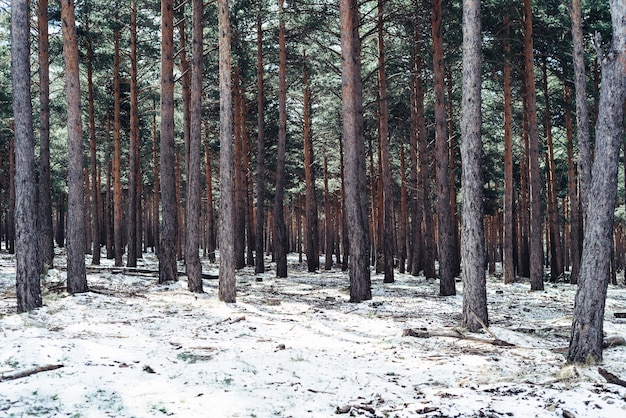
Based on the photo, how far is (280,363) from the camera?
667 centimetres

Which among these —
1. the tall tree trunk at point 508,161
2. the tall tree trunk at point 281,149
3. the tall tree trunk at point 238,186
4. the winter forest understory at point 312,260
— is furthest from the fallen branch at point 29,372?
the tall tree trunk at point 238,186

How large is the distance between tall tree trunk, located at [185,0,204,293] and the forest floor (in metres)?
1.34

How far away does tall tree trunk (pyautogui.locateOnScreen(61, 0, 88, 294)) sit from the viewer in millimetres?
11422

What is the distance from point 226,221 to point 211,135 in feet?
62.1

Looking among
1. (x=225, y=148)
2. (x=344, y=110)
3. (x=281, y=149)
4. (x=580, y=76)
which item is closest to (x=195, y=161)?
(x=225, y=148)

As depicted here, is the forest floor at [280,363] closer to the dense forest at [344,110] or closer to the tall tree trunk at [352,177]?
the tall tree trunk at [352,177]

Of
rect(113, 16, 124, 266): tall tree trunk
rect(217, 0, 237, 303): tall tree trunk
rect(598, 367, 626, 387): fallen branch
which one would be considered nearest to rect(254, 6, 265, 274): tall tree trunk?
rect(113, 16, 124, 266): tall tree trunk

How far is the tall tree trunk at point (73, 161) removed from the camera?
11.4 metres

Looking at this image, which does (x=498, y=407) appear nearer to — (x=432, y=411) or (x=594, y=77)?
(x=432, y=411)

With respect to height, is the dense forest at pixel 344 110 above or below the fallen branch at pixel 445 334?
above

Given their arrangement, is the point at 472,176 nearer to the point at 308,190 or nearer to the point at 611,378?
the point at 611,378

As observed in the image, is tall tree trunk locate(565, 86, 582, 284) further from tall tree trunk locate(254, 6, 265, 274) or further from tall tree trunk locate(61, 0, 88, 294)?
tall tree trunk locate(61, 0, 88, 294)

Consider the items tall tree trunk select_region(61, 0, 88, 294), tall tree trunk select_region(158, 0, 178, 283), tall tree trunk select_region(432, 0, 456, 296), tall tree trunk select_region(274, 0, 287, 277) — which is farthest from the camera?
tall tree trunk select_region(274, 0, 287, 277)

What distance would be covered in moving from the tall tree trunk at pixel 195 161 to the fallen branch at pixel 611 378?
9606 mm
